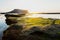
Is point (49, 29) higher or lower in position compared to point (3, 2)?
lower

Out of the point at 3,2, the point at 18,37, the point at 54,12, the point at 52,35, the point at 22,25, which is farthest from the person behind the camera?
the point at 3,2

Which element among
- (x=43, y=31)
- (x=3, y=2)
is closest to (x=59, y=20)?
(x=43, y=31)

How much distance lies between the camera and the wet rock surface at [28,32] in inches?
54.0

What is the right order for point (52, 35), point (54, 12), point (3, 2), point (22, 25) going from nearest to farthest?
point (52, 35)
point (22, 25)
point (54, 12)
point (3, 2)

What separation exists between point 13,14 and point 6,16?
9 cm

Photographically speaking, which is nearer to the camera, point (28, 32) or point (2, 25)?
point (28, 32)

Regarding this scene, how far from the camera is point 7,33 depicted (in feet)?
5.15

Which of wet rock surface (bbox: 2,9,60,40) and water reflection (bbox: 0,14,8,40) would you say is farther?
water reflection (bbox: 0,14,8,40)

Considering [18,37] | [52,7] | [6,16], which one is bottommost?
[18,37]

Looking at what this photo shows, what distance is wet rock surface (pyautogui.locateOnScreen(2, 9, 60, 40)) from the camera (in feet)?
4.50

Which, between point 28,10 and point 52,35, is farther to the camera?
point 28,10

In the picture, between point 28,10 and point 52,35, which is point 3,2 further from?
point 52,35

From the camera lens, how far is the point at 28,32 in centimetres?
147

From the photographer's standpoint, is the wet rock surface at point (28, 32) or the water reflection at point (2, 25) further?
the water reflection at point (2, 25)
